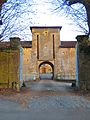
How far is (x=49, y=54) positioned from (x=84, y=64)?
155 feet

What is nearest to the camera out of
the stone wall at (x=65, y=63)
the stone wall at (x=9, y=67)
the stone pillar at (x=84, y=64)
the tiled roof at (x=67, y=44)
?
the stone wall at (x=9, y=67)

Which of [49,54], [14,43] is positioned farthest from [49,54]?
[14,43]

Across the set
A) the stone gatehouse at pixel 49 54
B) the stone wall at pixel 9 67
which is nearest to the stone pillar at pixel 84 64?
the stone wall at pixel 9 67

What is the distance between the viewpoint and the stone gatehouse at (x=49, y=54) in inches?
2665

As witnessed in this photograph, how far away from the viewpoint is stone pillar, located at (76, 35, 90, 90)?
74.6 ft

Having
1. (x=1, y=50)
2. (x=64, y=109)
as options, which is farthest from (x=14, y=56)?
(x=64, y=109)

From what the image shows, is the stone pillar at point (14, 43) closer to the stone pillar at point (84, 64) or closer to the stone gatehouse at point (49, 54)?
the stone pillar at point (84, 64)

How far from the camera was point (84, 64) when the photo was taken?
23188 mm

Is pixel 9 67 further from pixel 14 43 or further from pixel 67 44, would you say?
pixel 67 44

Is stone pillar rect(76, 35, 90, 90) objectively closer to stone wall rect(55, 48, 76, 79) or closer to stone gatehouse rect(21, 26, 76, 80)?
stone gatehouse rect(21, 26, 76, 80)

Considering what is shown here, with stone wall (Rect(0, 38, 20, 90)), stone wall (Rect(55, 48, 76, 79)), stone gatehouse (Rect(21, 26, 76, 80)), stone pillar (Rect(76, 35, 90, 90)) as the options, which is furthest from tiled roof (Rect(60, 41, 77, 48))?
stone wall (Rect(0, 38, 20, 90))

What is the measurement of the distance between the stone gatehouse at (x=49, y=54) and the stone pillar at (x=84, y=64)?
140 feet

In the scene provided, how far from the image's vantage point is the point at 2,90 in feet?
69.1

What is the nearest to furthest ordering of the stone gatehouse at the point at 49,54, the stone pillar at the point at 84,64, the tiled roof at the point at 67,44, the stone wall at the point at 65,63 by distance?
the stone pillar at the point at 84,64, the stone wall at the point at 65,63, the stone gatehouse at the point at 49,54, the tiled roof at the point at 67,44
